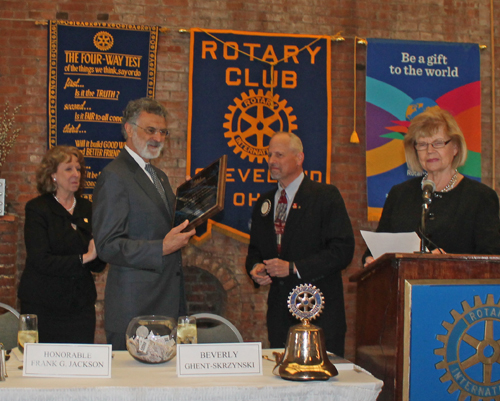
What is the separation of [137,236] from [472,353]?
149 centimetres

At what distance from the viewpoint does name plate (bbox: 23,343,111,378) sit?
5.08ft

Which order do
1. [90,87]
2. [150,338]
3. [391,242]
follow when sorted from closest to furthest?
1. [150,338]
2. [391,242]
3. [90,87]

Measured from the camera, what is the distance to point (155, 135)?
267 cm

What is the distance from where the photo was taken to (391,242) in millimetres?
2133

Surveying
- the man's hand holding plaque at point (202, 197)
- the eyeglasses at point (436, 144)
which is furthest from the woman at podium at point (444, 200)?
the man's hand holding plaque at point (202, 197)

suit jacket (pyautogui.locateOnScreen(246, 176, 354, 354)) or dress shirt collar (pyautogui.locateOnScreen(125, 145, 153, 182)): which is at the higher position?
dress shirt collar (pyautogui.locateOnScreen(125, 145, 153, 182))

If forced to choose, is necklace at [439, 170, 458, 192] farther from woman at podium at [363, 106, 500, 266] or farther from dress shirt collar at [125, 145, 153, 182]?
dress shirt collar at [125, 145, 153, 182]

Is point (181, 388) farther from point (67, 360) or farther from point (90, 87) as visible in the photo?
point (90, 87)

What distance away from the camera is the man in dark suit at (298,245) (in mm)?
2926

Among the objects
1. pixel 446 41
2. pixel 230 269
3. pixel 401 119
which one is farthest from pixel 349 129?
pixel 230 269

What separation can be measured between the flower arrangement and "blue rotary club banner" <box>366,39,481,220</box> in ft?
10.1

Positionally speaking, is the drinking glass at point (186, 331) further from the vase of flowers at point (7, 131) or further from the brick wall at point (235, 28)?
the vase of flowers at point (7, 131)

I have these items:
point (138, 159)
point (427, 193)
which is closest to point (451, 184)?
point (427, 193)

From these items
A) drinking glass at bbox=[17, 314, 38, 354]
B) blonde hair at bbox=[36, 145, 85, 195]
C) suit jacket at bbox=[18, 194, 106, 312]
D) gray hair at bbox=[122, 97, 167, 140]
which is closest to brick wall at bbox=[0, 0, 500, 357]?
blonde hair at bbox=[36, 145, 85, 195]
